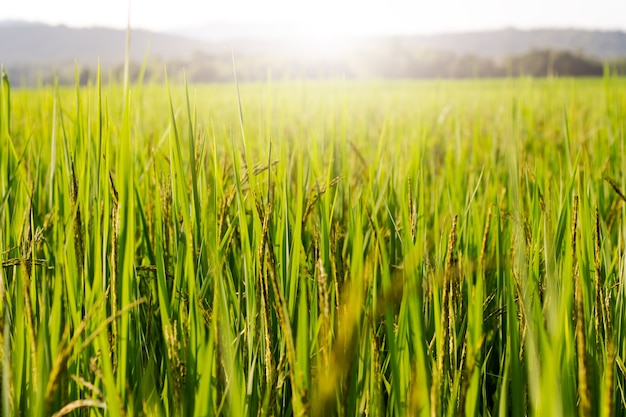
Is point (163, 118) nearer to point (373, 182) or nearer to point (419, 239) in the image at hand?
point (373, 182)

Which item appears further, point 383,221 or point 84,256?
point 383,221

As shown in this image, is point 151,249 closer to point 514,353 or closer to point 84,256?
point 84,256

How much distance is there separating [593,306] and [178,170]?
544mm

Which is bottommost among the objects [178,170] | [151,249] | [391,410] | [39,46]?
[391,410]

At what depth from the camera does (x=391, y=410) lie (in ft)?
1.94

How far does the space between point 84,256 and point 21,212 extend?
0.38 metres

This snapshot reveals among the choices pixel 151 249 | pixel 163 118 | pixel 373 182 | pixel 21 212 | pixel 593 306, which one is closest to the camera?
pixel 593 306

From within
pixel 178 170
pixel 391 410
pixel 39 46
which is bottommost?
pixel 391 410

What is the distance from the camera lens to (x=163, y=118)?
2.96 m

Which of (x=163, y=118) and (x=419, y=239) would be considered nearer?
(x=419, y=239)

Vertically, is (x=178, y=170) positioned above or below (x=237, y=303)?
above

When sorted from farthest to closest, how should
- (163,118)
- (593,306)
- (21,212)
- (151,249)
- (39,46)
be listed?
(39,46)
(163,118)
(21,212)
(151,249)
(593,306)

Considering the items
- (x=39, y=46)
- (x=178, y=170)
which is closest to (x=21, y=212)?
(x=178, y=170)

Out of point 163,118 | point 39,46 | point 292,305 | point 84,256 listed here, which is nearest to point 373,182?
point 292,305
